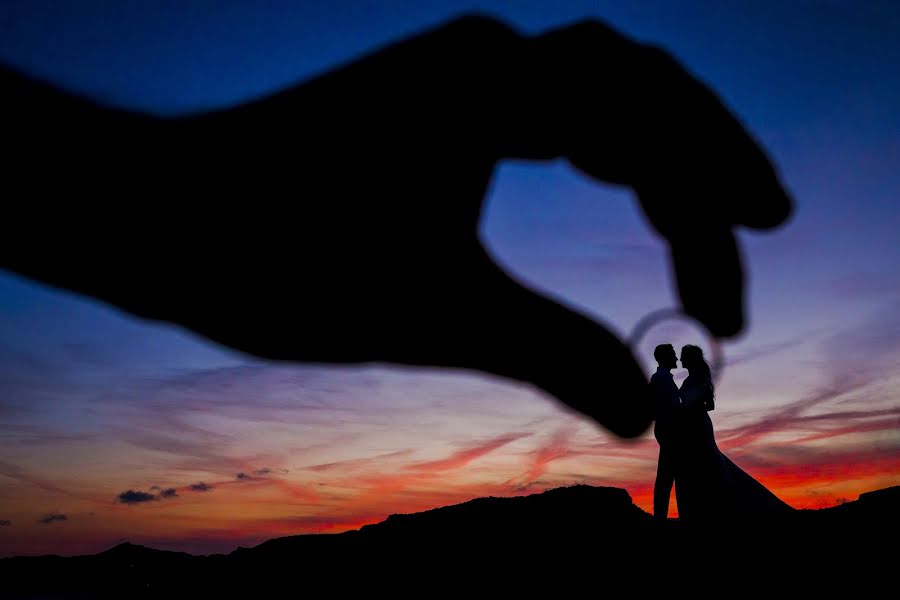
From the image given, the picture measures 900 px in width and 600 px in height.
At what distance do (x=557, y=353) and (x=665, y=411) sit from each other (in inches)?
119

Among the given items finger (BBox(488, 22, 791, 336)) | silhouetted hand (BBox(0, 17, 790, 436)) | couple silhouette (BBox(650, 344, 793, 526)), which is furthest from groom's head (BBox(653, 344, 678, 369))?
silhouetted hand (BBox(0, 17, 790, 436))

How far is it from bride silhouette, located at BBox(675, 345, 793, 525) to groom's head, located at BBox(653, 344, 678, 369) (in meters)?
0.27

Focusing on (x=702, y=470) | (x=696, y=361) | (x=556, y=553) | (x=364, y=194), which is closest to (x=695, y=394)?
(x=696, y=361)

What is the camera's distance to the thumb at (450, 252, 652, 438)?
2670 mm

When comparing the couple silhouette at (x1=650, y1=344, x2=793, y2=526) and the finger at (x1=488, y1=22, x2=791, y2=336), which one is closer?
the finger at (x1=488, y1=22, x2=791, y2=336)

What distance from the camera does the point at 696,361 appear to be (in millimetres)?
5582

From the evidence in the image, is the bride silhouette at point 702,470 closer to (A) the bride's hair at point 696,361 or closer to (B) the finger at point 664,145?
(A) the bride's hair at point 696,361

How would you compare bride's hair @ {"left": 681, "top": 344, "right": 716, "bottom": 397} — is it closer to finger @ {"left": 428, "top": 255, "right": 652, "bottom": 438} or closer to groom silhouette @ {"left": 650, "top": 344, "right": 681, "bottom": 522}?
groom silhouette @ {"left": 650, "top": 344, "right": 681, "bottom": 522}

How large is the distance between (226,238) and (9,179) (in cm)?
69

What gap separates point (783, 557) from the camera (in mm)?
3213

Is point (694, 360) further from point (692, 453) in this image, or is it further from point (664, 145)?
point (664, 145)

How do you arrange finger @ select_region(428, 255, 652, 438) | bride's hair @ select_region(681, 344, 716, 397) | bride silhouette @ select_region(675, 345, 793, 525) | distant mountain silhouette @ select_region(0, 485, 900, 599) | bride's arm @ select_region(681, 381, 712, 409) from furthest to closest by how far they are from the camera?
bride's hair @ select_region(681, 344, 716, 397) → bride's arm @ select_region(681, 381, 712, 409) → bride silhouette @ select_region(675, 345, 793, 525) → distant mountain silhouette @ select_region(0, 485, 900, 599) → finger @ select_region(428, 255, 652, 438)

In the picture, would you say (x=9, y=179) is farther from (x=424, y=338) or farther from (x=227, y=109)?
(x=424, y=338)

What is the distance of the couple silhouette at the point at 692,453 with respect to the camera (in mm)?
5258
